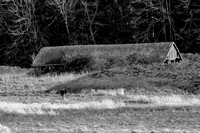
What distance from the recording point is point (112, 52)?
4416 cm

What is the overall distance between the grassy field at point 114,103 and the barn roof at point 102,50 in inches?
224

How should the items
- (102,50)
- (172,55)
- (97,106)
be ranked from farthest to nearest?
(102,50) < (172,55) < (97,106)

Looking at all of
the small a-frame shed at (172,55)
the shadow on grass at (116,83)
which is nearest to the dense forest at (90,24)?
the small a-frame shed at (172,55)

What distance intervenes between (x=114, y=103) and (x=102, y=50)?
23.7 m

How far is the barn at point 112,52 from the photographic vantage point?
41969 mm

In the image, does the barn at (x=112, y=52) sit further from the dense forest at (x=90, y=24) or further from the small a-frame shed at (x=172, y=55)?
the dense forest at (x=90, y=24)

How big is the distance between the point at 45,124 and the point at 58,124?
1.53ft

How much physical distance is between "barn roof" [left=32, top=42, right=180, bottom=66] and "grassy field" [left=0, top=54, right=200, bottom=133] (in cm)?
568

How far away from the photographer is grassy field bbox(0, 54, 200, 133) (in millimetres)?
14695

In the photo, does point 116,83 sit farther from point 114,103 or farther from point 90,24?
point 90,24

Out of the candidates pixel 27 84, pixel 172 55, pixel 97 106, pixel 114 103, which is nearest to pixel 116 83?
pixel 27 84

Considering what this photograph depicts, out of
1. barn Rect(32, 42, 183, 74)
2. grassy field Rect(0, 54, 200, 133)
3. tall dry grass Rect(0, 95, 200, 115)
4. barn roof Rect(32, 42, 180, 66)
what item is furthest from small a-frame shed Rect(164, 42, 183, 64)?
tall dry grass Rect(0, 95, 200, 115)

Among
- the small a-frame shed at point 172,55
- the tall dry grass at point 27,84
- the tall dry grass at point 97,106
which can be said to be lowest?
the tall dry grass at point 27,84

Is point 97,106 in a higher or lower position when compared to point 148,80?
higher
